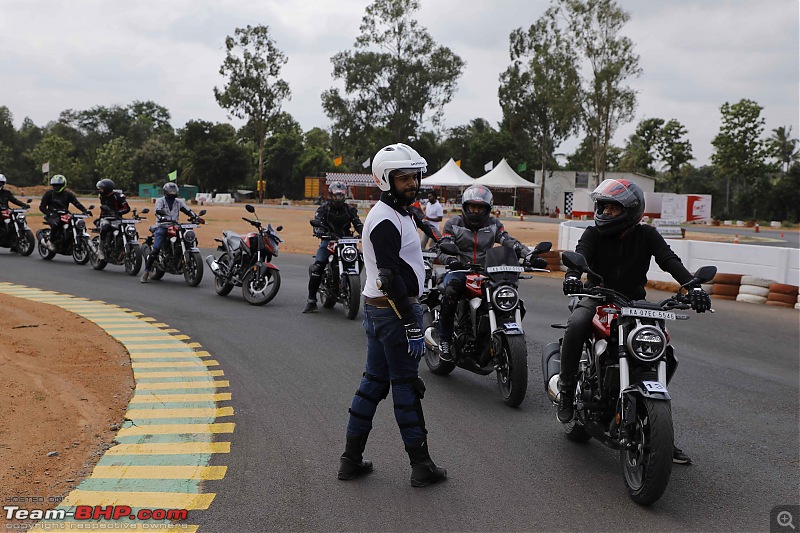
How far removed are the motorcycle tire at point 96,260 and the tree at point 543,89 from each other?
147ft

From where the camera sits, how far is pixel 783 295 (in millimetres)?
14055

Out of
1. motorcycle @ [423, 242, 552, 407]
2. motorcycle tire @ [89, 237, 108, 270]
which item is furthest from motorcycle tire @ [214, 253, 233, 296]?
motorcycle @ [423, 242, 552, 407]

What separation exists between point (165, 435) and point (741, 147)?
67.2 m

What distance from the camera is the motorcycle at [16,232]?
63.8 ft

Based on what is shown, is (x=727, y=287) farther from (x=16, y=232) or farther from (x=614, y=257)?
(x=16, y=232)

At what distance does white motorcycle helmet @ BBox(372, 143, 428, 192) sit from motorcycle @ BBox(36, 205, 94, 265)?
14323 mm

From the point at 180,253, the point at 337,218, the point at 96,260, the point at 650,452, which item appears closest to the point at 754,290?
the point at 337,218

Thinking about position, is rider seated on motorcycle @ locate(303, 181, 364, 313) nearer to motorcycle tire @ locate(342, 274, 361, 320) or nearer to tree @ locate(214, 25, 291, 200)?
motorcycle tire @ locate(342, 274, 361, 320)

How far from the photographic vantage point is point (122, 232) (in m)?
16.4

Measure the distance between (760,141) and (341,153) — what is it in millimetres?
43183

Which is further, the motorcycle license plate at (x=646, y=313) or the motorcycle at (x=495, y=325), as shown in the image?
the motorcycle at (x=495, y=325)

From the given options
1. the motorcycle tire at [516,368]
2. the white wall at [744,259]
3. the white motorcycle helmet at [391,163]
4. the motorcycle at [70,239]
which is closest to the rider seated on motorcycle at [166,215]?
the motorcycle at [70,239]

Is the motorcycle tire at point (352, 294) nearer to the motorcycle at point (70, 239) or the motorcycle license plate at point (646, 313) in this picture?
the motorcycle license plate at point (646, 313)

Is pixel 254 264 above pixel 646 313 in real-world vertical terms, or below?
below
